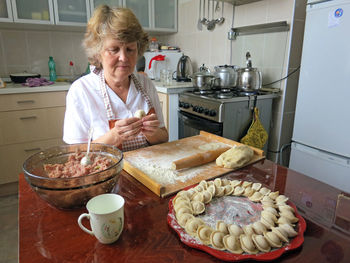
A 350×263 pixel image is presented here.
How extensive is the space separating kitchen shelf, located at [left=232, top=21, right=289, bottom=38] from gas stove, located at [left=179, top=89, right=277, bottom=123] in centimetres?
52

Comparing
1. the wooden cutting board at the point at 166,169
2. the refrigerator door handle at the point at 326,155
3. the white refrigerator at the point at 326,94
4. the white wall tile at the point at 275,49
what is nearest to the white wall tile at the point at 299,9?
the white wall tile at the point at 275,49

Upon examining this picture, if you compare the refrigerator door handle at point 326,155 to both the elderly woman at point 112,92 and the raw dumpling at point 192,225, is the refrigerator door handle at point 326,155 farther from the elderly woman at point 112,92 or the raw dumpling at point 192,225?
the raw dumpling at point 192,225

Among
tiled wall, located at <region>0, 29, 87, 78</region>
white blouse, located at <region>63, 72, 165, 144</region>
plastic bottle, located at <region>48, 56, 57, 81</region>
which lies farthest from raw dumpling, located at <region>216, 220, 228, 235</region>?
tiled wall, located at <region>0, 29, 87, 78</region>

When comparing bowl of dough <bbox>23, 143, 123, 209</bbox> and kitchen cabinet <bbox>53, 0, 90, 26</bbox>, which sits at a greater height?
kitchen cabinet <bbox>53, 0, 90, 26</bbox>

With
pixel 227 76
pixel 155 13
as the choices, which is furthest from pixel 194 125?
pixel 155 13

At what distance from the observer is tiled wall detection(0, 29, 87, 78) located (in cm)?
272

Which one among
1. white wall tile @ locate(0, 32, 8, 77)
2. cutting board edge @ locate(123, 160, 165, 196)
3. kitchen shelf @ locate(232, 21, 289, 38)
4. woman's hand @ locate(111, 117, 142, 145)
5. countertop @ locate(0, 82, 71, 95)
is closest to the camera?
cutting board edge @ locate(123, 160, 165, 196)

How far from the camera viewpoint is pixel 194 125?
7.25ft

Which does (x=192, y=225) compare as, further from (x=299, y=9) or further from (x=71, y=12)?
(x=71, y=12)

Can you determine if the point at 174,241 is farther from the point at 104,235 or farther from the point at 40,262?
the point at 40,262

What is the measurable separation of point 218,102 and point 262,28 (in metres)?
0.87

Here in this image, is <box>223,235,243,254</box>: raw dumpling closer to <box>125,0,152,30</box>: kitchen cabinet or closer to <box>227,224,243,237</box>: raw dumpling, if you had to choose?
<box>227,224,243,237</box>: raw dumpling

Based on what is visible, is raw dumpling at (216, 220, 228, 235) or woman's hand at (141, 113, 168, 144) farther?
woman's hand at (141, 113, 168, 144)

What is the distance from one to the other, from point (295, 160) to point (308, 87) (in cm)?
55
